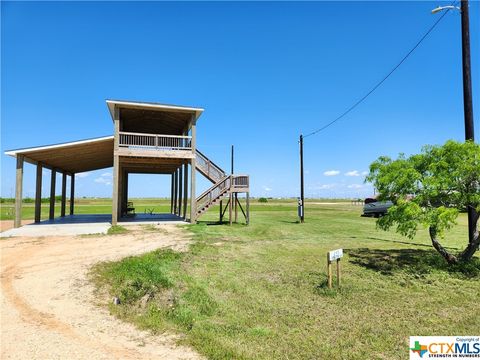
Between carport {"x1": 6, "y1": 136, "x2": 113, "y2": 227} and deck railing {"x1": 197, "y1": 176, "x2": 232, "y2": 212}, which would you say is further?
deck railing {"x1": 197, "y1": 176, "x2": 232, "y2": 212}

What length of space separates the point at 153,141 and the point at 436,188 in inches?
568

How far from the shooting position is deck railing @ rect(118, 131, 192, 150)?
17.0 m

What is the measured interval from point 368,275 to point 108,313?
20.1ft

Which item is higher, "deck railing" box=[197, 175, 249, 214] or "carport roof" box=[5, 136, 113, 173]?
"carport roof" box=[5, 136, 113, 173]

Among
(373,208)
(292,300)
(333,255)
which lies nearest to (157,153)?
(333,255)

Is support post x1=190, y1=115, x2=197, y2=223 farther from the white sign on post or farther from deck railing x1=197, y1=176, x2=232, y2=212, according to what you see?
the white sign on post

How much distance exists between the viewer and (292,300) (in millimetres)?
6262

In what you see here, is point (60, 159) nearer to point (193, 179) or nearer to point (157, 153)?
point (157, 153)

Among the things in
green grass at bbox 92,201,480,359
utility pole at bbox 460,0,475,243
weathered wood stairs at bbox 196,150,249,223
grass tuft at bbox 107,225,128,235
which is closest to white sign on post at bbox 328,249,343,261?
green grass at bbox 92,201,480,359

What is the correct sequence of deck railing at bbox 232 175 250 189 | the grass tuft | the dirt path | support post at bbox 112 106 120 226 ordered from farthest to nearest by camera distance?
deck railing at bbox 232 175 250 189, support post at bbox 112 106 120 226, the grass tuft, the dirt path

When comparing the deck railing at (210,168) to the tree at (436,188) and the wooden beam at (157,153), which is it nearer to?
the wooden beam at (157,153)

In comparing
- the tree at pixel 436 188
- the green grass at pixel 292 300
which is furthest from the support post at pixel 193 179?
the tree at pixel 436 188

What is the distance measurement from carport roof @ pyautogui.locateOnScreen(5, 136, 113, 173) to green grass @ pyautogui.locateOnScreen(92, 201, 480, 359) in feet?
31.7

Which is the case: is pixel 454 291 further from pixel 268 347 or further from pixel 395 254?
pixel 268 347
